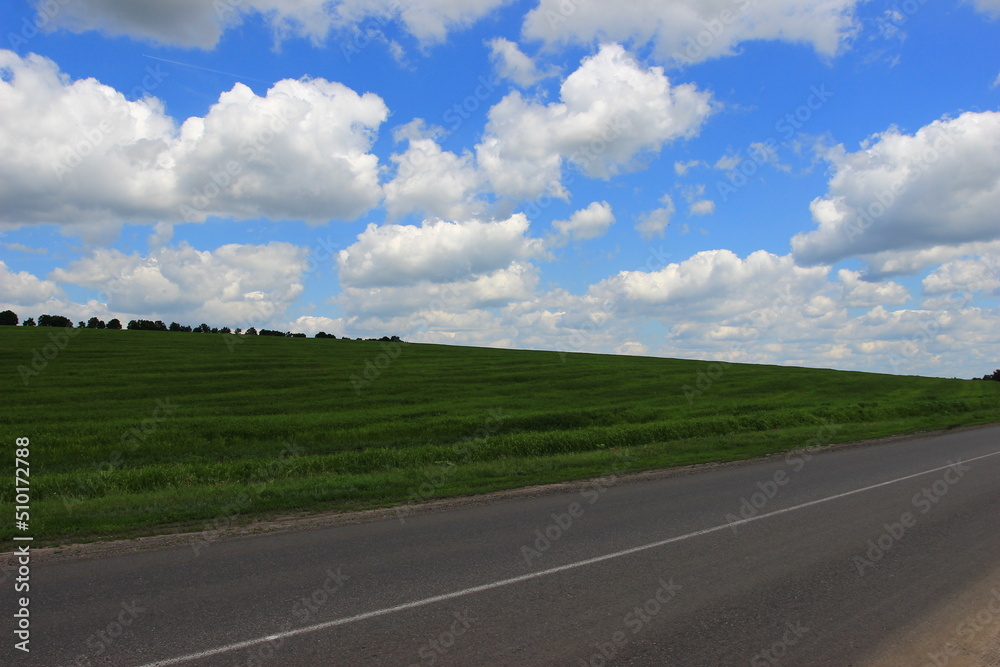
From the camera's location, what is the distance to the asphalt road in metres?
5.70

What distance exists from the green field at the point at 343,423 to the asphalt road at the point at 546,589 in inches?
136

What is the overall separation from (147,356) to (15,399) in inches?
726

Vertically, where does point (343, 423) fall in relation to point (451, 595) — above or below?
above

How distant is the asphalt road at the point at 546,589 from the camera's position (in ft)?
18.7

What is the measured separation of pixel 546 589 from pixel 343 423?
19668 mm

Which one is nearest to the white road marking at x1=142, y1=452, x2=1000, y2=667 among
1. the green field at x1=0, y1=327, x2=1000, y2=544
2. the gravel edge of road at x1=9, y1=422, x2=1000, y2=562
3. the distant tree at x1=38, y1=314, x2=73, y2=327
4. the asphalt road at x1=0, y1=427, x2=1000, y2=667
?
the asphalt road at x1=0, y1=427, x2=1000, y2=667

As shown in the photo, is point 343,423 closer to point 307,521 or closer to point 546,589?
point 307,521

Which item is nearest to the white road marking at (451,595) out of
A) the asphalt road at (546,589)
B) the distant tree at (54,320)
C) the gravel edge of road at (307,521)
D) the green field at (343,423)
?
the asphalt road at (546,589)

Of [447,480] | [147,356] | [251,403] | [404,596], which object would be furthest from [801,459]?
[147,356]

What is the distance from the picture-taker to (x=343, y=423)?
25.5m

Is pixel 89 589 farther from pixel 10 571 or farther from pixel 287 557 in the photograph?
pixel 287 557

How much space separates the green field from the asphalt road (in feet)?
11.4

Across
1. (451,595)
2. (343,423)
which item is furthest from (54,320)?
(451,595)

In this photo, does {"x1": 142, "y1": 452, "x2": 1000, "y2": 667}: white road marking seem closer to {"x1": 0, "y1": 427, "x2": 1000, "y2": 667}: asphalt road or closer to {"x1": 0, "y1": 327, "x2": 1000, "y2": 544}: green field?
{"x1": 0, "y1": 427, "x2": 1000, "y2": 667}: asphalt road
